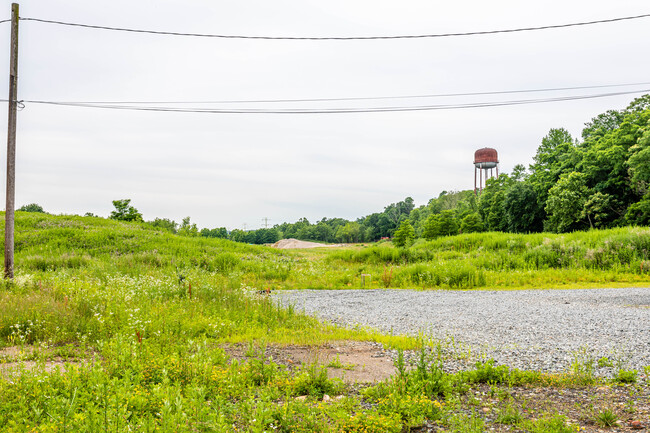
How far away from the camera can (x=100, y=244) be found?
24156 millimetres

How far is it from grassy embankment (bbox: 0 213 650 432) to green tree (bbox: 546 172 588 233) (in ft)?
73.4

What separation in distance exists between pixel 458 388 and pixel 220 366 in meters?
3.09

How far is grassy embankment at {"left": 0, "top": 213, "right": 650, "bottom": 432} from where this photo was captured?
12.9 ft

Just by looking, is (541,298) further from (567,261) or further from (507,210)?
(507,210)

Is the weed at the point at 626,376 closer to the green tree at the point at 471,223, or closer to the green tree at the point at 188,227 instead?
the green tree at the point at 188,227

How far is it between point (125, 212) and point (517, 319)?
57326 millimetres

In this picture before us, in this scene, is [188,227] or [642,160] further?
[188,227]

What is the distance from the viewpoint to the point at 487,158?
81250mm

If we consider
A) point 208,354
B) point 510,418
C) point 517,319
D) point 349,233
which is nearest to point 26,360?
point 208,354

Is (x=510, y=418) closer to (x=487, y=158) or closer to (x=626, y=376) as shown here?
(x=626, y=376)

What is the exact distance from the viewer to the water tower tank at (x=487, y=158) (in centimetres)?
8119

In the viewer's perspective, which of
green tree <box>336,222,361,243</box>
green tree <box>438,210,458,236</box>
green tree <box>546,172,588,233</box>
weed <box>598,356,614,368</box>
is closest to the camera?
weed <box>598,356,614,368</box>

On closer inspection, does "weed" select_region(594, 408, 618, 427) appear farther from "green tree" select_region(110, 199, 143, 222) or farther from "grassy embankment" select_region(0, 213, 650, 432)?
"green tree" select_region(110, 199, 143, 222)

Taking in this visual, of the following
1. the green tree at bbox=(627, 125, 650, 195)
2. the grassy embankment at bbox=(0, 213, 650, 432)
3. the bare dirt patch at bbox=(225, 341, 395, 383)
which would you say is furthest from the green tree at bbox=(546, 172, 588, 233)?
the bare dirt patch at bbox=(225, 341, 395, 383)
